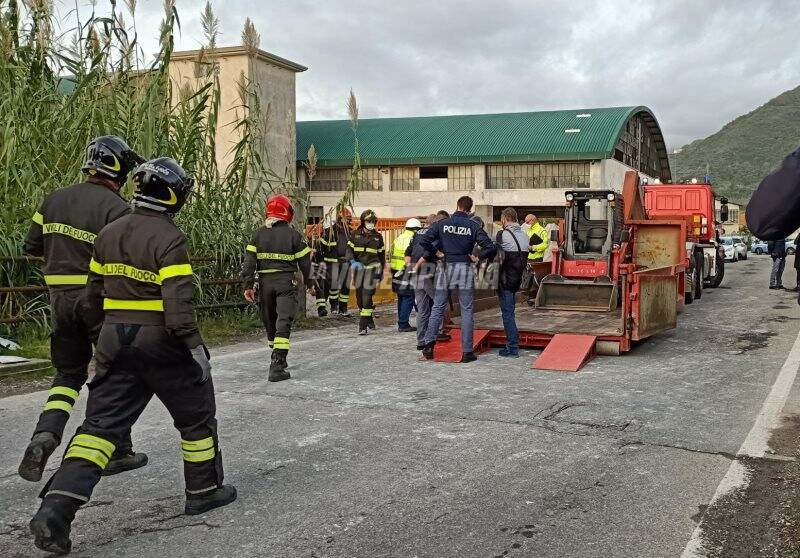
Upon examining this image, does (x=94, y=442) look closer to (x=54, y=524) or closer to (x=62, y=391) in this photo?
(x=54, y=524)

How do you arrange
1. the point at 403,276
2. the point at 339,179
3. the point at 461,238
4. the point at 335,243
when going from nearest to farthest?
the point at 461,238 < the point at 403,276 < the point at 335,243 < the point at 339,179

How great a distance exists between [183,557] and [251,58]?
7740mm

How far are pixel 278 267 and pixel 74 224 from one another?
3.10 meters

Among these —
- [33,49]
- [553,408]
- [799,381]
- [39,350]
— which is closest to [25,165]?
[33,49]

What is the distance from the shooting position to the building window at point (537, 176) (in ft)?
119

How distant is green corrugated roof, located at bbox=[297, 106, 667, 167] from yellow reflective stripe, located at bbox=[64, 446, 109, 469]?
109 feet

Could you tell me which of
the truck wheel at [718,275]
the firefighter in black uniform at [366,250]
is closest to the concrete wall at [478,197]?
the truck wheel at [718,275]

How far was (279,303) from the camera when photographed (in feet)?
25.0

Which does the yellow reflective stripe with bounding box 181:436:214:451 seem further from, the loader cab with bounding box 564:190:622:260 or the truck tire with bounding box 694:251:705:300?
the truck tire with bounding box 694:251:705:300

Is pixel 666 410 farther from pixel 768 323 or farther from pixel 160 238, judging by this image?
pixel 768 323

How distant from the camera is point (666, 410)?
625cm

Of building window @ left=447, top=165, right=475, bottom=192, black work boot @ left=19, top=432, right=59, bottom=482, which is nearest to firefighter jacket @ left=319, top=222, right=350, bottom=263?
black work boot @ left=19, top=432, right=59, bottom=482

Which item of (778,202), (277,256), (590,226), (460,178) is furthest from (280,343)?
(460,178)

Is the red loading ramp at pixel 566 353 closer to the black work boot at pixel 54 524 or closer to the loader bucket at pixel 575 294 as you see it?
the loader bucket at pixel 575 294
